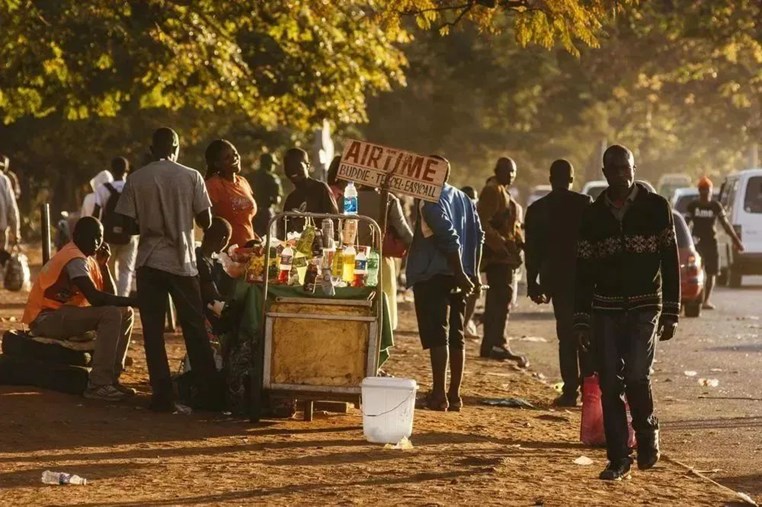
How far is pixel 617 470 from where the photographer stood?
9.91 metres

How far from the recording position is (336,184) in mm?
15203

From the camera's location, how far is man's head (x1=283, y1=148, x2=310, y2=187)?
559 inches

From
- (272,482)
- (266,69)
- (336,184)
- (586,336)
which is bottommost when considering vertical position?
(272,482)

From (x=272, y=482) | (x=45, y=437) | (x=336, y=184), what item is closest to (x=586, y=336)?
(x=272, y=482)

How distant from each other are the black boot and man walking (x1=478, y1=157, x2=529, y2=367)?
7.23 meters

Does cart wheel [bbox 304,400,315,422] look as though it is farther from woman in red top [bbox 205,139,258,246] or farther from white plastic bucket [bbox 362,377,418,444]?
woman in red top [bbox 205,139,258,246]

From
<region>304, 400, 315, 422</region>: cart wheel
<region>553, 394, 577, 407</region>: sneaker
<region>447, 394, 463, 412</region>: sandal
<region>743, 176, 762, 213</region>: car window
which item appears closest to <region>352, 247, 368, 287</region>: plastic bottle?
<region>304, 400, 315, 422</region>: cart wheel

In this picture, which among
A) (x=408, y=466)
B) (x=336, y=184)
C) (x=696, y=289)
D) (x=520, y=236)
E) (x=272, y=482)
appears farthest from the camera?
(x=696, y=289)

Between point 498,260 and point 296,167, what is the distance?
152 inches

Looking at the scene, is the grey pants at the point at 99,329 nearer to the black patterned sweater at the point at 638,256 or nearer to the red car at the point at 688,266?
the black patterned sweater at the point at 638,256

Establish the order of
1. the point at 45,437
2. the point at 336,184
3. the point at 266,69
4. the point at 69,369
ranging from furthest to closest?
the point at 266,69 < the point at 336,184 < the point at 69,369 < the point at 45,437

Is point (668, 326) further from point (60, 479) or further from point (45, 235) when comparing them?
point (45, 235)

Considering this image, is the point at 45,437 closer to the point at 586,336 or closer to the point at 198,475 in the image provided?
the point at 198,475

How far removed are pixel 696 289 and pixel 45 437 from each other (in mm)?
13422
